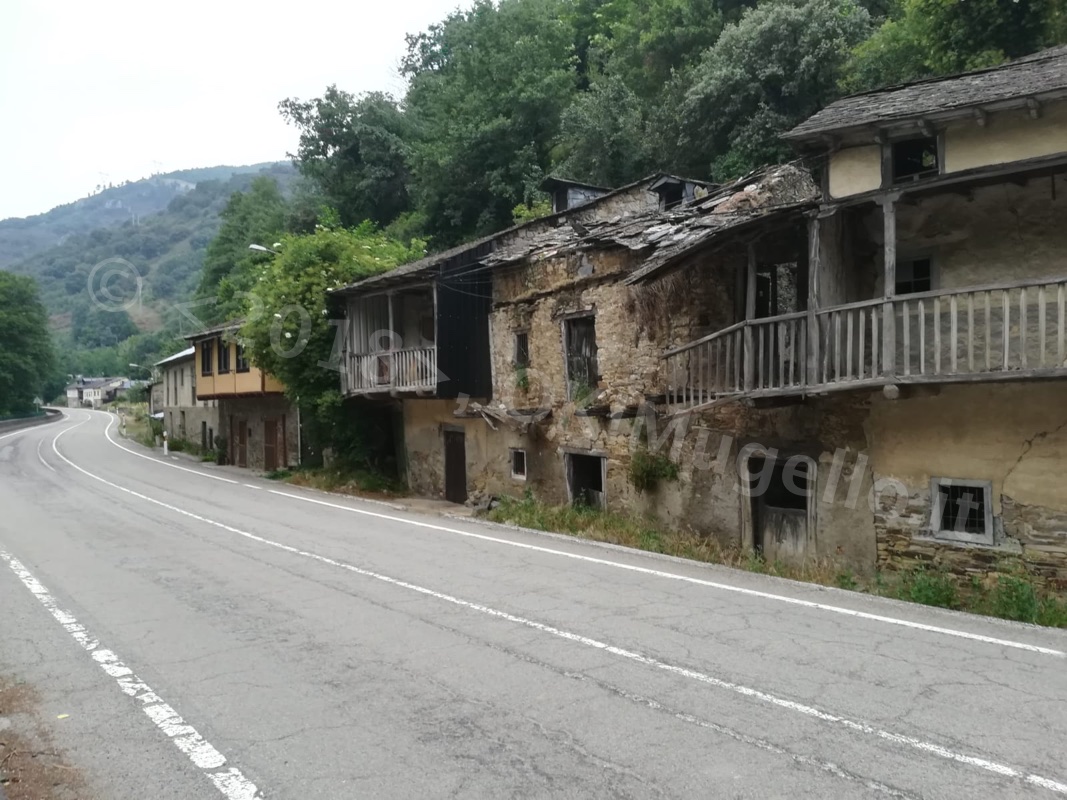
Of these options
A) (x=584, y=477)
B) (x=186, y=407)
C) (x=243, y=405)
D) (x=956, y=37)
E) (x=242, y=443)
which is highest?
(x=956, y=37)

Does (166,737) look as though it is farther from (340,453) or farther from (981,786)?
(340,453)

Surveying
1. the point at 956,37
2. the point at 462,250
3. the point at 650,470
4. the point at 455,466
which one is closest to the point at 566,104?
the point at 956,37

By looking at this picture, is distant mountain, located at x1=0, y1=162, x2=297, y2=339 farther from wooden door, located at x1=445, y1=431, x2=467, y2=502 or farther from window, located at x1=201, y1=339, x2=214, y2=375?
wooden door, located at x1=445, y1=431, x2=467, y2=502

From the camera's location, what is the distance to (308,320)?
23.4 metres

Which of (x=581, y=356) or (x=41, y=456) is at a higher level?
(x=581, y=356)

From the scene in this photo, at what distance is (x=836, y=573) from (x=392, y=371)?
1308 cm

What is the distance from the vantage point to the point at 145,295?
4018 inches

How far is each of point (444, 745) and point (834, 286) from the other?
29.5 feet

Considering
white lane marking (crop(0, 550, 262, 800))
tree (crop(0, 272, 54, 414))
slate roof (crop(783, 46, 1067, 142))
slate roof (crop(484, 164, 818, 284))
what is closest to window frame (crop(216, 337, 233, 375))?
slate roof (crop(484, 164, 818, 284))

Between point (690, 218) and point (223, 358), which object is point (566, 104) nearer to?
point (223, 358)

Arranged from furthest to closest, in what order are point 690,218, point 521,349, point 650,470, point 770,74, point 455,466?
1. point 770,74
2. point 455,466
3. point 521,349
4. point 690,218
5. point 650,470

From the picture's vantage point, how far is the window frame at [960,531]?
9.92 meters

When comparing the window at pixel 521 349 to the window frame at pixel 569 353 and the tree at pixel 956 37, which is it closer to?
the window frame at pixel 569 353

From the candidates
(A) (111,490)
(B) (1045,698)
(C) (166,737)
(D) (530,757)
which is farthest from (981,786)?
(A) (111,490)
